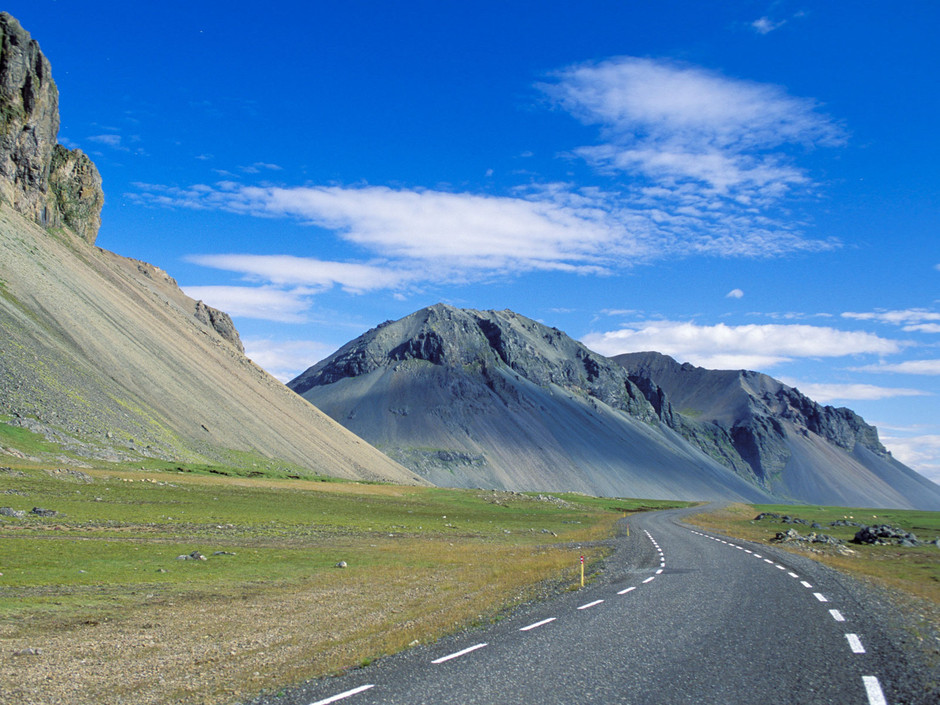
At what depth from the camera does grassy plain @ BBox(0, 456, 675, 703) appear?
12.5m

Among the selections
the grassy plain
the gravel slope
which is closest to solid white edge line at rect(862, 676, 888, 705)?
the grassy plain

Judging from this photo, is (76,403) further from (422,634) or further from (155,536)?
(422,634)

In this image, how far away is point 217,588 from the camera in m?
22.9

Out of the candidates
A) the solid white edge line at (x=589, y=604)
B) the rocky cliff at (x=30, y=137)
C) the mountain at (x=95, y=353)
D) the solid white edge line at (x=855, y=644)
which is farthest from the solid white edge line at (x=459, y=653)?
the rocky cliff at (x=30, y=137)

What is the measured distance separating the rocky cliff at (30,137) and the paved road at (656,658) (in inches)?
5473

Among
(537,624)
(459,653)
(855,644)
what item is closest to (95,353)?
(537,624)

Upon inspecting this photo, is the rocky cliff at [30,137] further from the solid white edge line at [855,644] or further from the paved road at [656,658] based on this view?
the solid white edge line at [855,644]

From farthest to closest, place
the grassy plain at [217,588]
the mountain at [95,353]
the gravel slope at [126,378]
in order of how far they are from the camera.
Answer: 1. the mountain at [95,353]
2. the gravel slope at [126,378]
3. the grassy plain at [217,588]

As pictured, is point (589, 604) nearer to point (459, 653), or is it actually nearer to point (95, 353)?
point (459, 653)

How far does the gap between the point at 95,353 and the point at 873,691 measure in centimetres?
10835

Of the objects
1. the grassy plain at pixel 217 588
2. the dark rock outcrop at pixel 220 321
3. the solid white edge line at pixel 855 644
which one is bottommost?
the grassy plain at pixel 217 588

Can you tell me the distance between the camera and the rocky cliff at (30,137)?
123 m

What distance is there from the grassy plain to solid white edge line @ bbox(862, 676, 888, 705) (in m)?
8.72

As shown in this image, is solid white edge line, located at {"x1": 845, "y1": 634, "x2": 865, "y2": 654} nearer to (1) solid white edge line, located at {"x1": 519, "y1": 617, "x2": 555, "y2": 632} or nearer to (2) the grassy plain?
(1) solid white edge line, located at {"x1": 519, "y1": 617, "x2": 555, "y2": 632}
